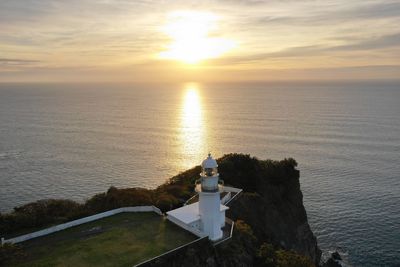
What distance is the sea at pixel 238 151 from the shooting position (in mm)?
50969

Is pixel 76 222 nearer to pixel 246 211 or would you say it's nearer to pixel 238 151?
pixel 246 211

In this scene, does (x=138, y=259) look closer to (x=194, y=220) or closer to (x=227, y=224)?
(x=194, y=220)

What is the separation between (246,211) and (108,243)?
16754 millimetres

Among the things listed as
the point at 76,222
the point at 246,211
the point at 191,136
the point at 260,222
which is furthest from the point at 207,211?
the point at 191,136

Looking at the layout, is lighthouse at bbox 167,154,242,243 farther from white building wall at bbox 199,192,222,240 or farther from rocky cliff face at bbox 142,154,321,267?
rocky cliff face at bbox 142,154,321,267

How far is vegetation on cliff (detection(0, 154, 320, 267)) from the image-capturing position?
95.7 ft

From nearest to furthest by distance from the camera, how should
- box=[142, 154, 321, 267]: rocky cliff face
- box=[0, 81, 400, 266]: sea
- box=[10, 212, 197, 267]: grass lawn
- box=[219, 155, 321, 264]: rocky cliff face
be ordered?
1. box=[10, 212, 197, 267]: grass lawn
2. box=[142, 154, 321, 267]: rocky cliff face
3. box=[219, 155, 321, 264]: rocky cliff face
4. box=[0, 81, 400, 266]: sea

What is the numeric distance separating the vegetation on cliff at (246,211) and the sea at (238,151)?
700 centimetres

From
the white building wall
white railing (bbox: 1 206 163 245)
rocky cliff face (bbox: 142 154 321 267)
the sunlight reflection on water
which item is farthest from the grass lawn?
the sunlight reflection on water

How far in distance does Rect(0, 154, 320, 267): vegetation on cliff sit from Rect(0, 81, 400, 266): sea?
276 inches

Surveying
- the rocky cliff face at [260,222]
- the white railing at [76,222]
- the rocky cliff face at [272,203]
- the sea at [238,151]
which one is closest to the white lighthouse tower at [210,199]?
the rocky cliff face at [260,222]

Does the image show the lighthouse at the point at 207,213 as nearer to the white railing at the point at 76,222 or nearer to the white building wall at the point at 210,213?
the white building wall at the point at 210,213

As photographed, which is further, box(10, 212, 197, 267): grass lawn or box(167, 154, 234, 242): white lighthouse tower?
box(167, 154, 234, 242): white lighthouse tower

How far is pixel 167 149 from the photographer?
87.1 metres
